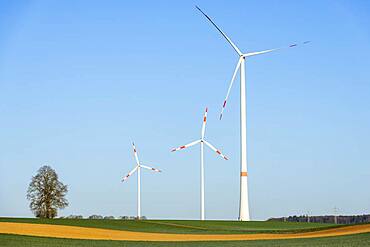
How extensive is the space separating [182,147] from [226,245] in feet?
123

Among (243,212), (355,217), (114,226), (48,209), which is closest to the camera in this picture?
(114,226)

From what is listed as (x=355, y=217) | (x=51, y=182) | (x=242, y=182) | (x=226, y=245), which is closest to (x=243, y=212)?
(x=242, y=182)

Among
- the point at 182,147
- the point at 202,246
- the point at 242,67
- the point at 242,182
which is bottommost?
the point at 202,246

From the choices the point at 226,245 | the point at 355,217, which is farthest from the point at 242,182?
the point at 355,217

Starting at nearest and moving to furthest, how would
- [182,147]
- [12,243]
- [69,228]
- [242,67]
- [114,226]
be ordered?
[12,243]
[69,228]
[114,226]
[242,67]
[182,147]

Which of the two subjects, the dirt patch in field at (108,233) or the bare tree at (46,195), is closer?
the dirt patch in field at (108,233)

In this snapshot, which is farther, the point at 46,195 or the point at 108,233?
the point at 46,195

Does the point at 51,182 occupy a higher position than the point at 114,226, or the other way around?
the point at 51,182

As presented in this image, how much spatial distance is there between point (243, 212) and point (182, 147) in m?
13.3

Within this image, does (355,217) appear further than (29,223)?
Yes

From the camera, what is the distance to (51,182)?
79.6 m

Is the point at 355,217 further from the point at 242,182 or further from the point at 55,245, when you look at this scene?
the point at 55,245

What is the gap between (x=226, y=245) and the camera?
2958 cm

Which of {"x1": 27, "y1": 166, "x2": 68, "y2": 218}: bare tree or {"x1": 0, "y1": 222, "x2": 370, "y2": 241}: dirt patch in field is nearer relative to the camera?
{"x1": 0, "y1": 222, "x2": 370, "y2": 241}: dirt patch in field
